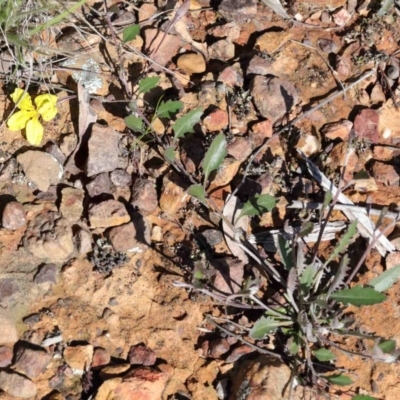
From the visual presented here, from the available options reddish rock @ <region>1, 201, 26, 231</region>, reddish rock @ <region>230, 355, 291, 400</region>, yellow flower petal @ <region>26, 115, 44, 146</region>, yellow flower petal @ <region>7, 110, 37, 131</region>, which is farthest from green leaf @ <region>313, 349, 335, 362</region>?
yellow flower petal @ <region>7, 110, 37, 131</region>

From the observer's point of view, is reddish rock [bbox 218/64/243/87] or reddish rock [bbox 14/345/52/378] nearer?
reddish rock [bbox 14/345/52/378]

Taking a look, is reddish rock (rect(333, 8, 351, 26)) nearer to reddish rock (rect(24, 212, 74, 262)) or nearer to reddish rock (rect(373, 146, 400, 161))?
reddish rock (rect(373, 146, 400, 161))

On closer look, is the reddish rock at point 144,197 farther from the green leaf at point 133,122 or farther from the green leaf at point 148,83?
the green leaf at point 148,83

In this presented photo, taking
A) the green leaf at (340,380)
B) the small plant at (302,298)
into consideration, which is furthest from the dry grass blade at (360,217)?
the green leaf at (340,380)

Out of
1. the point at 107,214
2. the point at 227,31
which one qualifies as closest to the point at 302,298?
the point at 107,214

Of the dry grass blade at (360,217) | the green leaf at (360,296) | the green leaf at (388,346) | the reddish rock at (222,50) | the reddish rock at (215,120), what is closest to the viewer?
the green leaf at (388,346)
